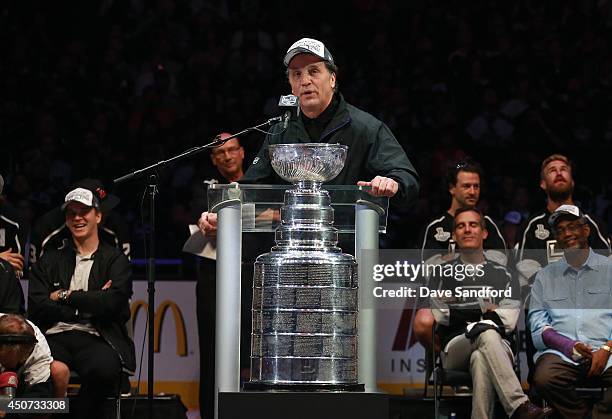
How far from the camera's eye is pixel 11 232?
27.9ft

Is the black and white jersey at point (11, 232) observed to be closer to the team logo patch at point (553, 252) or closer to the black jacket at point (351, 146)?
the black jacket at point (351, 146)

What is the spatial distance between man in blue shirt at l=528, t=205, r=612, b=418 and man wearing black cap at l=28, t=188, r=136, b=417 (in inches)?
100

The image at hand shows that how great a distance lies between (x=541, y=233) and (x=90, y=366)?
3.12 m

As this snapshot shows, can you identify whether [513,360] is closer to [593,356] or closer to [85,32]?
[593,356]

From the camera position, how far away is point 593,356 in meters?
7.17

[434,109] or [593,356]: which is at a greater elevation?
[434,109]

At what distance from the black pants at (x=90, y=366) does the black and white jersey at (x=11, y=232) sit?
1135 mm

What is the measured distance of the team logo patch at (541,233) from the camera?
8.16 meters

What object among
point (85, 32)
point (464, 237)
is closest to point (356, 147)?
point (464, 237)

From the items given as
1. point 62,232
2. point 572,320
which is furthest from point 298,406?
point 62,232

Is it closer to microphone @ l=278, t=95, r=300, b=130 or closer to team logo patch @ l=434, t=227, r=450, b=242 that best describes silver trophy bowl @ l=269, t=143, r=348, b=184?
microphone @ l=278, t=95, r=300, b=130

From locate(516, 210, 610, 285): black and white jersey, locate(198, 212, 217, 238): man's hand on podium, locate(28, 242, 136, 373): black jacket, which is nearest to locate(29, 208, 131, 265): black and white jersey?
locate(28, 242, 136, 373): black jacket

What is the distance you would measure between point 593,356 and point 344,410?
317 centimetres

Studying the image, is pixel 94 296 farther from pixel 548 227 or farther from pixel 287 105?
pixel 548 227
